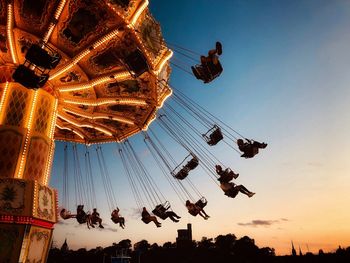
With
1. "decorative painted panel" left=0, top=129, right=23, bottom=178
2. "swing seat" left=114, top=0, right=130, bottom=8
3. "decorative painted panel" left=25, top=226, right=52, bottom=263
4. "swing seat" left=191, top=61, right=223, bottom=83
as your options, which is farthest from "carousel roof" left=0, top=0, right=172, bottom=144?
"decorative painted panel" left=25, top=226, right=52, bottom=263

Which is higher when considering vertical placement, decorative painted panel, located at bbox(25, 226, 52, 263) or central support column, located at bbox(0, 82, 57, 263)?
central support column, located at bbox(0, 82, 57, 263)

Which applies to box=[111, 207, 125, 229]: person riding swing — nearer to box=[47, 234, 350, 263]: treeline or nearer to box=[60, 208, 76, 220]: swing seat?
box=[60, 208, 76, 220]: swing seat

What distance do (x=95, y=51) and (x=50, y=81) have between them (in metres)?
2.74

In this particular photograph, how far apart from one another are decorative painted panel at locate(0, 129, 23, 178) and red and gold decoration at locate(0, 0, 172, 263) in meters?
0.03

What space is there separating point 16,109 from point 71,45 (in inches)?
117

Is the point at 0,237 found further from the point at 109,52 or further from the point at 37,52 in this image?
the point at 109,52

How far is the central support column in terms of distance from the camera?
29.8ft

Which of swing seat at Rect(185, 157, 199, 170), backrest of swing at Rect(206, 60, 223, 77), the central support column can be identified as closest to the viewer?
the central support column

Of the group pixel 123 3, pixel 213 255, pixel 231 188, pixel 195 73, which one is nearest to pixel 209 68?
pixel 195 73

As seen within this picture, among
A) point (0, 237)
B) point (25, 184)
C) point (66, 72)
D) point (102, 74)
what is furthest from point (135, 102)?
point (0, 237)

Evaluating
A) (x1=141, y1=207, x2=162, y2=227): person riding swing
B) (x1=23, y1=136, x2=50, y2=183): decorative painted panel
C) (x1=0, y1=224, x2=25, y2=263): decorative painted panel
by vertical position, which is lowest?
(x1=0, y1=224, x2=25, y2=263): decorative painted panel

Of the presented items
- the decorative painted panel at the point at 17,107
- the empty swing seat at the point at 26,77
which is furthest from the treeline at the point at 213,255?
the empty swing seat at the point at 26,77

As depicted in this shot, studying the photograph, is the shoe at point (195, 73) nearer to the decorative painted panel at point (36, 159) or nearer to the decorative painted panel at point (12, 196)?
the decorative painted panel at point (36, 159)

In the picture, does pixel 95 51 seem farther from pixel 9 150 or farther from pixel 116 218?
pixel 116 218
